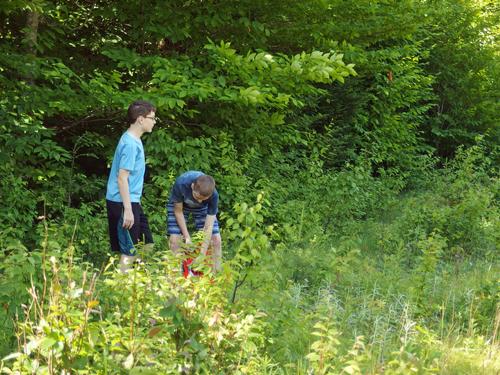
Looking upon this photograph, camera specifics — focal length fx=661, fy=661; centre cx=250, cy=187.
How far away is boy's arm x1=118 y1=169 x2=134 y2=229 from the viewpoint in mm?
5562

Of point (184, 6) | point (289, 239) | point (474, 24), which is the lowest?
point (289, 239)

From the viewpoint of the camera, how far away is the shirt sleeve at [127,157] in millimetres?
5523

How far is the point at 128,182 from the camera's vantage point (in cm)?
566

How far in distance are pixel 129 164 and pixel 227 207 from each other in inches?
156

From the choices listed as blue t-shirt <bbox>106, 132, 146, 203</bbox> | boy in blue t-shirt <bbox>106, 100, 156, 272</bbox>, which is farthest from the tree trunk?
blue t-shirt <bbox>106, 132, 146, 203</bbox>

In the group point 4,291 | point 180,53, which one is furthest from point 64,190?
point 4,291

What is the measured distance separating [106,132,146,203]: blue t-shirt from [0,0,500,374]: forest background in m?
0.57

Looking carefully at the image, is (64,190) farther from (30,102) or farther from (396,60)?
(396,60)

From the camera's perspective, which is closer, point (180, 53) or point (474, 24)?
point (180, 53)

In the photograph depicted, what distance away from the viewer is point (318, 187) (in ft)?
35.1

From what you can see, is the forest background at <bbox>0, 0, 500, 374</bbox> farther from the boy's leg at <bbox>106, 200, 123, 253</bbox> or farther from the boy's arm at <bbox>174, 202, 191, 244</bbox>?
the boy's arm at <bbox>174, 202, 191, 244</bbox>

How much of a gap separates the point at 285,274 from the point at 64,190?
9.62ft

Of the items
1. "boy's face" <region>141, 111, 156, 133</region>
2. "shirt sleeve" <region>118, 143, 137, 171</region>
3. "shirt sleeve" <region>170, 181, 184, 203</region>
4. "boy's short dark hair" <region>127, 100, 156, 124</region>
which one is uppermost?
"boy's short dark hair" <region>127, 100, 156, 124</region>

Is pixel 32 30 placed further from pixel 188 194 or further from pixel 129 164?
pixel 188 194
